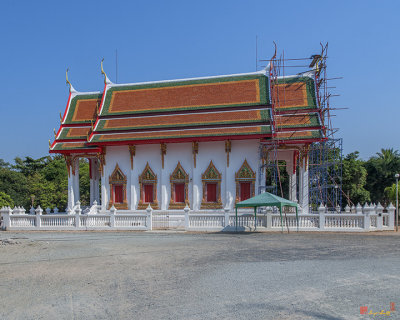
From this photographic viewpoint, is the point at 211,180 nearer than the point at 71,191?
Yes

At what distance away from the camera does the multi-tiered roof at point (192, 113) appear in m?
20.5

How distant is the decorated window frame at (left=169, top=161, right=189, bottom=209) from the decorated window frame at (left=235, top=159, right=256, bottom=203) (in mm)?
2918

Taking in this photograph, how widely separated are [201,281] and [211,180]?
14.3m

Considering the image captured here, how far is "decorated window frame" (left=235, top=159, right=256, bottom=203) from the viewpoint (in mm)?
20844

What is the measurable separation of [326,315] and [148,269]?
446 centimetres

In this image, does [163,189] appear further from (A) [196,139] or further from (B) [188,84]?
(B) [188,84]

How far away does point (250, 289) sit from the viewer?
650 cm

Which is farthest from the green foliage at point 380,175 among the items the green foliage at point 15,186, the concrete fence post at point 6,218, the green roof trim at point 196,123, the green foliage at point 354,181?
the green foliage at point 15,186

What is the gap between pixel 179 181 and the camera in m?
21.9

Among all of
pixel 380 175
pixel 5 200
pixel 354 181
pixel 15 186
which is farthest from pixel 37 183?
pixel 380 175

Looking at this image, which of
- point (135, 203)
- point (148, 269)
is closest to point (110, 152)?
point (135, 203)

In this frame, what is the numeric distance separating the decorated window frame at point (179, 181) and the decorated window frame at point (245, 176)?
9.57 ft

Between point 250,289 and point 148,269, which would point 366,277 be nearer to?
point 250,289

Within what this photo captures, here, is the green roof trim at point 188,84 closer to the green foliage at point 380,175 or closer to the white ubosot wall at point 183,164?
the white ubosot wall at point 183,164
